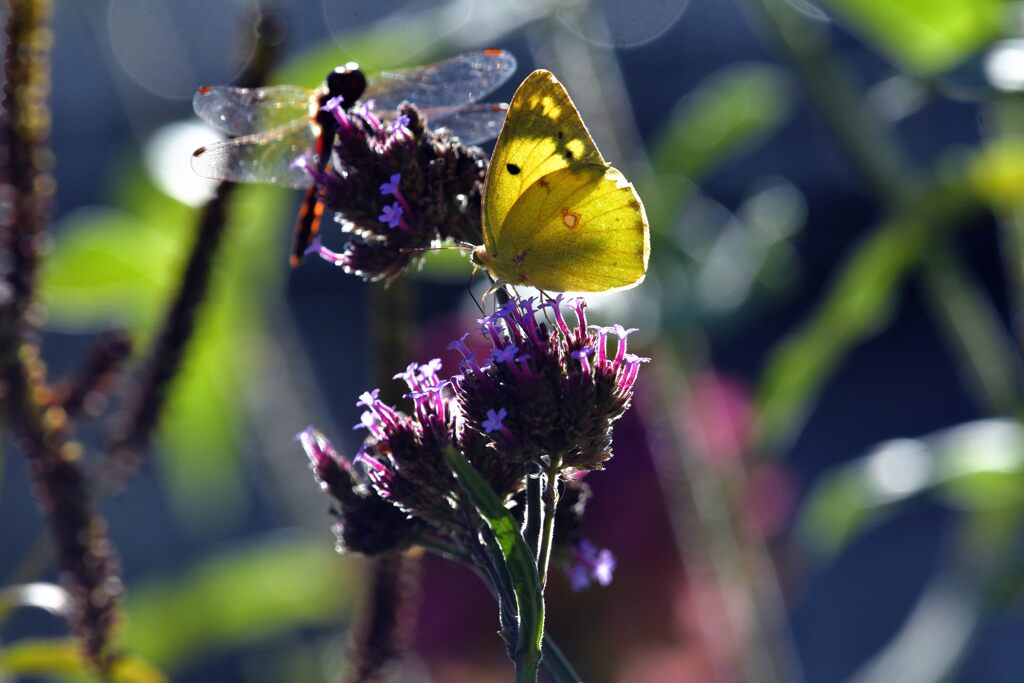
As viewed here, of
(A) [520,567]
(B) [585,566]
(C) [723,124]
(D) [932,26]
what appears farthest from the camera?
(C) [723,124]

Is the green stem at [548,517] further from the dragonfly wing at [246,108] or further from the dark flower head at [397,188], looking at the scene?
the dragonfly wing at [246,108]

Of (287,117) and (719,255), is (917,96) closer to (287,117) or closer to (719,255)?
(719,255)

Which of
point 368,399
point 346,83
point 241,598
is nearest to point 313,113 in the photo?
point 346,83

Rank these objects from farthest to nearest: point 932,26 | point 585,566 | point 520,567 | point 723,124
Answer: point 723,124
point 932,26
point 585,566
point 520,567

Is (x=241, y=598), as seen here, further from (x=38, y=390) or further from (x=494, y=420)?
(x=494, y=420)

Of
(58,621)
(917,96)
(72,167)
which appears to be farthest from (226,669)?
(917,96)

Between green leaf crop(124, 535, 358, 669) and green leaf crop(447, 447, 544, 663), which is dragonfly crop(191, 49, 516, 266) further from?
green leaf crop(124, 535, 358, 669)

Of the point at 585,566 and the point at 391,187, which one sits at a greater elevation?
the point at 391,187

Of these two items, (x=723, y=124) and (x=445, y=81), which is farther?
(x=723, y=124)
